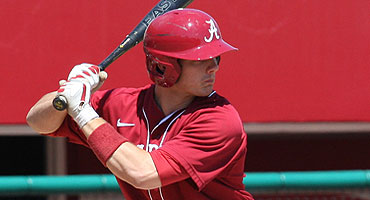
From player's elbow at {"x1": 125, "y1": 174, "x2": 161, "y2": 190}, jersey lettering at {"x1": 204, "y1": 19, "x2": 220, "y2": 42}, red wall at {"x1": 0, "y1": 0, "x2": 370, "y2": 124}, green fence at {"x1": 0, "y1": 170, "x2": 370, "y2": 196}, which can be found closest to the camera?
player's elbow at {"x1": 125, "y1": 174, "x2": 161, "y2": 190}

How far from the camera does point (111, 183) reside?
323cm

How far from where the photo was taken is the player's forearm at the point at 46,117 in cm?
248

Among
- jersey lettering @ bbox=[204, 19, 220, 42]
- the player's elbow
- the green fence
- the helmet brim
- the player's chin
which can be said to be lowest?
the green fence

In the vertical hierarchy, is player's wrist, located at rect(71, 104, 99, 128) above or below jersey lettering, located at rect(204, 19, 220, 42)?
below

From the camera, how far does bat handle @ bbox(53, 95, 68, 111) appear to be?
2.33 meters

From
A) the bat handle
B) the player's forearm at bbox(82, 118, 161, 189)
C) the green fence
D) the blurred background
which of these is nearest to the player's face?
the player's forearm at bbox(82, 118, 161, 189)

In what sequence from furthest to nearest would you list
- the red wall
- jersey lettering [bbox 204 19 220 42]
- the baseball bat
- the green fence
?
the red wall, the green fence, the baseball bat, jersey lettering [bbox 204 19 220 42]

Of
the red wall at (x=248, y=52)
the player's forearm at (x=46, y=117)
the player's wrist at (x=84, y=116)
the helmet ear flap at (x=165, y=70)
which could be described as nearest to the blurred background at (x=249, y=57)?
the red wall at (x=248, y=52)

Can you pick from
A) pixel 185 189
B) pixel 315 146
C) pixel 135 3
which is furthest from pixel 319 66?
pixel 185 189

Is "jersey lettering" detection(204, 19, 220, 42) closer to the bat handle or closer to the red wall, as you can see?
the bat handle

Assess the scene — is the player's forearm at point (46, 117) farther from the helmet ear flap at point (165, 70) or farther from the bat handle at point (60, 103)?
the helmet ear flap at point (165, 70)

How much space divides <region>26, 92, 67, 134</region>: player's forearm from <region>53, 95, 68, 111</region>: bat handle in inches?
4.2

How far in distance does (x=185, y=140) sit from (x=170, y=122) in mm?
164

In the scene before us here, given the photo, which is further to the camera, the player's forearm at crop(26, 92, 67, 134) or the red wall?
the red wall
